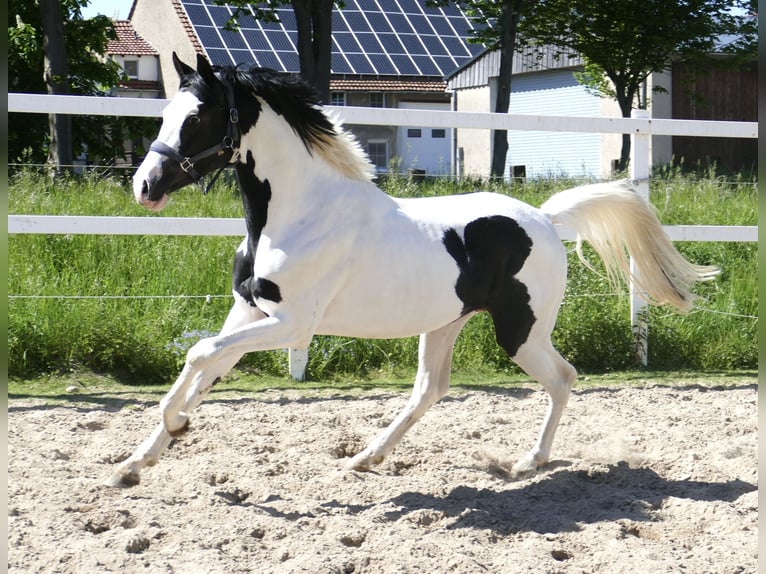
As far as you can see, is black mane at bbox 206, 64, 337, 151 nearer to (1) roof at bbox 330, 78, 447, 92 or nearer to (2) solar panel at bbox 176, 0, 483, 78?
(2) solar panel at bbox 176, 0, 483, 78

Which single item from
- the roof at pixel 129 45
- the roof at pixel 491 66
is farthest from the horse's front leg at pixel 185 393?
the roof at pixel 129 45

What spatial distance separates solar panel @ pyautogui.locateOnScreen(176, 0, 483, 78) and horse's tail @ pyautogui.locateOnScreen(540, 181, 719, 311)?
21.8 m

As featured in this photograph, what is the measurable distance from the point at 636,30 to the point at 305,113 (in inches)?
740

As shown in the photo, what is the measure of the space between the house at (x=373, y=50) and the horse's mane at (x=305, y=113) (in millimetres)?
→ 22005

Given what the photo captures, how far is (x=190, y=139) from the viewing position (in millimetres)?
3496

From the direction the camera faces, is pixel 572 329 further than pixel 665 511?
Yes

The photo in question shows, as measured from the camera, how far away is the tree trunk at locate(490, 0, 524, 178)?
17.8 metres

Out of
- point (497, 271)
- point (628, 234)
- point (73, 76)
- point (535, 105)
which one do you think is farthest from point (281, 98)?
point (535, 105)

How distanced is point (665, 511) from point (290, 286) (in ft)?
5.68

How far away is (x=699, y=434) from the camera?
4.69m

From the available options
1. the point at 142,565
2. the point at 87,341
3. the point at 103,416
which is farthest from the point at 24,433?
the point at 142,565

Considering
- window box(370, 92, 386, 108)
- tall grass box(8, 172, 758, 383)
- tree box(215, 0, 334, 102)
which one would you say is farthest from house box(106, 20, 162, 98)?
tall grass box(8, 172, 758, 383)

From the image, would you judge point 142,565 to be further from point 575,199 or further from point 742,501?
point 575,199

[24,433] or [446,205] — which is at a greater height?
[446,205]
